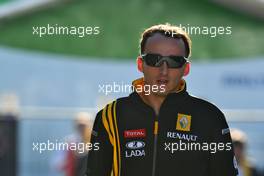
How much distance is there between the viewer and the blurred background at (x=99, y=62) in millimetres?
4090

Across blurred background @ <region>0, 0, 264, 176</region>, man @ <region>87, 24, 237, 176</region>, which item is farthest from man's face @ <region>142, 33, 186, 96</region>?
blurred background @ <region>0, 0, 264, 176</region>

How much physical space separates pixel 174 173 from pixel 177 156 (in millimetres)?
48

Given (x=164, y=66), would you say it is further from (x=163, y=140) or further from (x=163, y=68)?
(x=163, y=140)

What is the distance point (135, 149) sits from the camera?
2.39 meters

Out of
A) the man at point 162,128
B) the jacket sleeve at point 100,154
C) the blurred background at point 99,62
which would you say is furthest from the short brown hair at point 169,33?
the blurred background at point 99,62

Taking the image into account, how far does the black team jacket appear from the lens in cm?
238

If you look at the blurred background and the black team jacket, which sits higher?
the blurred background

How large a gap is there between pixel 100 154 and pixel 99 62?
2.16 m

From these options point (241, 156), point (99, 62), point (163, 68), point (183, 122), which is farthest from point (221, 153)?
point (99, 62)

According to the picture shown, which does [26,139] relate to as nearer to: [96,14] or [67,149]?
[96,14]

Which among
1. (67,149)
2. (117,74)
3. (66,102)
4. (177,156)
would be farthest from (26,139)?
(177,156)

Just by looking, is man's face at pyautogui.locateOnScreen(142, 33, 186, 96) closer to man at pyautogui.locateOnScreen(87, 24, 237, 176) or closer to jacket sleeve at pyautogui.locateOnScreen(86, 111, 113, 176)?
man at pyautogui.locateOnScreen(87, 24, 237, 176)

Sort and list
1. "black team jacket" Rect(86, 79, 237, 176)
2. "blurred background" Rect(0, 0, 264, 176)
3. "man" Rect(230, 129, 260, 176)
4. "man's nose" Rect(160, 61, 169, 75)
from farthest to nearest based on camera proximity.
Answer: "blurred background" Rect(0, 0, 264, 176)
"man" Rect(230, 129, 260, 176)
"man's nose" Rect(160, 61, 169, 75)
"black team jacket" Rect(86, 79, 237, 176)

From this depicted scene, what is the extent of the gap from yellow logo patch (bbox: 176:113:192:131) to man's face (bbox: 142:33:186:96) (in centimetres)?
8
